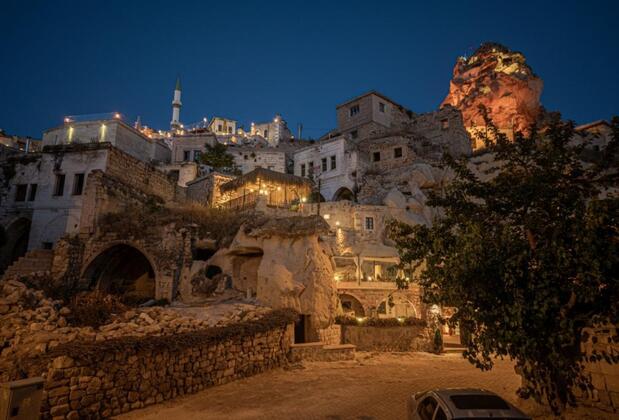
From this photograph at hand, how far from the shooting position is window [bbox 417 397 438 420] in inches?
230

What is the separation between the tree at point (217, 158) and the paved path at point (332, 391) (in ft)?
112

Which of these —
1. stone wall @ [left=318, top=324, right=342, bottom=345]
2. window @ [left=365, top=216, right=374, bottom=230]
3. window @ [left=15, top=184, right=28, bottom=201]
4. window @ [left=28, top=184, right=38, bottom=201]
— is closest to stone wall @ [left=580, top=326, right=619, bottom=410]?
stone wall @ [left=318, top=324, right=342, bottom=345]

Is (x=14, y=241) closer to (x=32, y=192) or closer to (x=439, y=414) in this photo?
(x=32, y=192)

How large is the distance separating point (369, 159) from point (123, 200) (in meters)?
27.4

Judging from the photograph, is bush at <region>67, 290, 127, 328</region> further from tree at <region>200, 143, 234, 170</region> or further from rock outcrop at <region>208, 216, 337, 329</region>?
tree at <region>200, 143, 234, 170</region>

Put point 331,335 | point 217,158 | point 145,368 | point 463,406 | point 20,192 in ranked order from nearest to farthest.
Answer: point 463,406 < point 145,368 < point 331,335 < point 20,192 < point 217,158

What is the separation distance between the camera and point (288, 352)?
14078 millimetres

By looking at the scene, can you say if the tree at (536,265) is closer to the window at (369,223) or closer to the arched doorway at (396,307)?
the arched doorway at (396,307)

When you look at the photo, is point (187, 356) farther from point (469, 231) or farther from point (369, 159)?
point (369, 159)

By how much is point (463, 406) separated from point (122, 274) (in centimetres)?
2335

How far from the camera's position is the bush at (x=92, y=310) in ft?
32.3

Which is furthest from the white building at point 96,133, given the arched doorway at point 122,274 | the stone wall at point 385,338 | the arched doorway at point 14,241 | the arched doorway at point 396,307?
the arched doorway at point 396,307

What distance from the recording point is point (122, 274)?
892 inches

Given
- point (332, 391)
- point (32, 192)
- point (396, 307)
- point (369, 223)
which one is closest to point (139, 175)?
point (32, 192)
